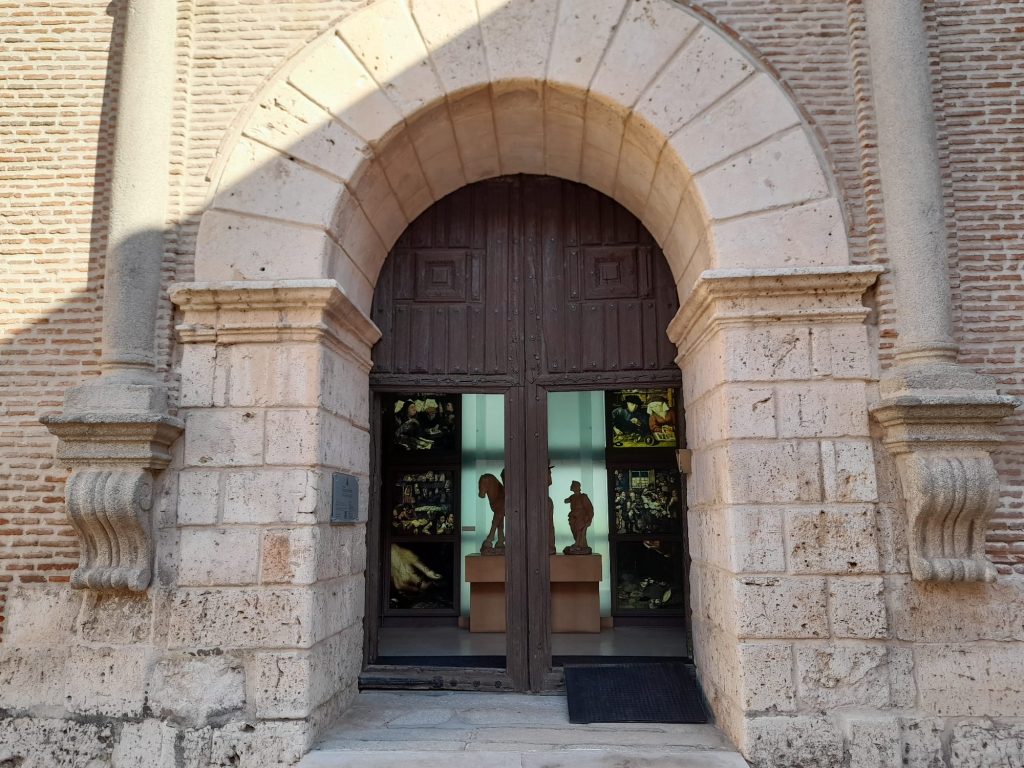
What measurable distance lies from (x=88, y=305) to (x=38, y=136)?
109 cm

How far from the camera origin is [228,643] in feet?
12.6

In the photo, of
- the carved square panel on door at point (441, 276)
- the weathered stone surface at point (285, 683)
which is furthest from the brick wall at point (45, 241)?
the carved square panel on door at point (441, 276)

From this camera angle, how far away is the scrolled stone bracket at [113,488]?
149 inches

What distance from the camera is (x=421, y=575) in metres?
8.63

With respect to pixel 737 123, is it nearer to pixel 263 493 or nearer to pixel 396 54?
pixel 396 54

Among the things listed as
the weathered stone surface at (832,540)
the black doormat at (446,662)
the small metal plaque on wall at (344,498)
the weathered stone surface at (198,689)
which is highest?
the small metal plaque on wall at (344,498)

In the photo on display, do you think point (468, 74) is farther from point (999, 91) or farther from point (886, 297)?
point (999, 91)

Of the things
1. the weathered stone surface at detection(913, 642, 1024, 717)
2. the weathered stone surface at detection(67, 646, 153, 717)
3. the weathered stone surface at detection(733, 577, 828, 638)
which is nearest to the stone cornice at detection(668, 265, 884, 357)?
the weathered stone surface at detection(733, 577, 828, 638)

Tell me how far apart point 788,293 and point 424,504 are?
5.80 meters

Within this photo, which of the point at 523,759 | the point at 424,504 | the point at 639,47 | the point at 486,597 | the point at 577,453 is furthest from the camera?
the point at 577,453

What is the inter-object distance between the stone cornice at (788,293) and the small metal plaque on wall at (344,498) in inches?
88.8

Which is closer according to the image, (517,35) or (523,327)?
(517,35)

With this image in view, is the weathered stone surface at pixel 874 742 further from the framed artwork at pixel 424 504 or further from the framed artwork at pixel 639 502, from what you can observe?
the framed artwork at pixel 424 504

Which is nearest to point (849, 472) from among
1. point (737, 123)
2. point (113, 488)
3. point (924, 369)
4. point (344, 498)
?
point (924, 369)
